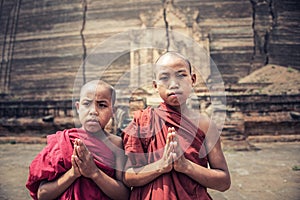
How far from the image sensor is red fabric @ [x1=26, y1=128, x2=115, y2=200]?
1193 mm

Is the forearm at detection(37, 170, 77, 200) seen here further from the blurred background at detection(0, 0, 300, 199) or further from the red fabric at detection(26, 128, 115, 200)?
the blurred background at detection(0, 0, 300, 199)

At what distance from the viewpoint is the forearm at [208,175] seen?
3.56ft

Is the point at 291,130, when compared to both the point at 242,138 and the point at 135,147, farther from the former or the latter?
the point at 135,147

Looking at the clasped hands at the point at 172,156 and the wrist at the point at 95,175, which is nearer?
the clasped hands at the point at 172,156

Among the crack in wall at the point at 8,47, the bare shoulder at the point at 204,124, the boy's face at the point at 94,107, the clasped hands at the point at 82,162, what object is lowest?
the clasped hands at the point at 82,162

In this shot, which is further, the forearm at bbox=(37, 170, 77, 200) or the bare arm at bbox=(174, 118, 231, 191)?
the forearm at bbox=(37, 170, 77, 200)

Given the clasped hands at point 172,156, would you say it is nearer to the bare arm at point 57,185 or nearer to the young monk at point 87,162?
the young monk at point 87,162

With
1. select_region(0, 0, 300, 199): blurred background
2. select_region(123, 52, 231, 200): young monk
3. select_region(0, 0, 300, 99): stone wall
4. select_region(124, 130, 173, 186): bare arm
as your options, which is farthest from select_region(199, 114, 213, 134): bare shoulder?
select_region(0, 0, 300, 99): stone wall

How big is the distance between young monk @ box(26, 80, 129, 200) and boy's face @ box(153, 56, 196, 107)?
12.2 inches

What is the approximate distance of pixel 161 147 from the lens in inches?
43.6

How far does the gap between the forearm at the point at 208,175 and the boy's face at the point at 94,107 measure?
0.50 metres

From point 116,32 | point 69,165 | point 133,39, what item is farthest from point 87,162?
point 116,32

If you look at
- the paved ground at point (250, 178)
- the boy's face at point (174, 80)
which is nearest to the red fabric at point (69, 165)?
the boy's face at point (174, 80)

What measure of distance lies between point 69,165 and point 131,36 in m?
11.0
